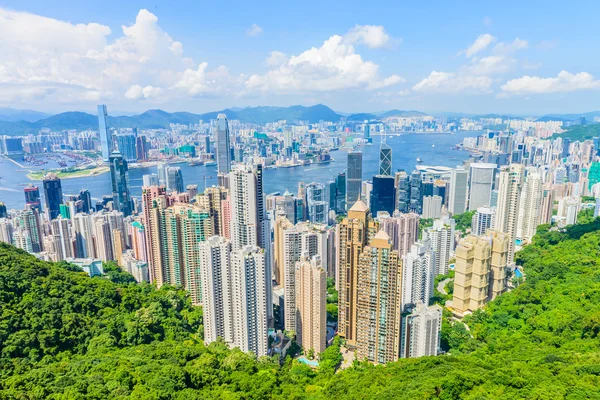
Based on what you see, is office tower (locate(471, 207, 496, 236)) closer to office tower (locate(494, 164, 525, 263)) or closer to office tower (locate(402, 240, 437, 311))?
office tower (locate(494, 164, 525, 263))

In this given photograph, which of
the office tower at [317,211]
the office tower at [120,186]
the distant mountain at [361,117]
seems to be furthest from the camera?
the distant mountain at [361,117]

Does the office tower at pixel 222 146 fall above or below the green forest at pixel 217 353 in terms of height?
above

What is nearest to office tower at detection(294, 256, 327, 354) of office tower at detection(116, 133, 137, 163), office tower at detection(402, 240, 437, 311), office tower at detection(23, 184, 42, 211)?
office tower at detection(402, 240, 437, 311)

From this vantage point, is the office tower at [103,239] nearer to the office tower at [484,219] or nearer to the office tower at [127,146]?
the office tower at [484,219]

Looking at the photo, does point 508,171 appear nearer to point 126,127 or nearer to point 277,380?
point 277,380

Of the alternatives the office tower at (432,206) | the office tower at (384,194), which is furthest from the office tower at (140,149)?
the office tower at (432,206)

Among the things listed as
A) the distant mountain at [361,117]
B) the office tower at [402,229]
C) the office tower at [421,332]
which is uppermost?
the distant mountain at [361,117]
